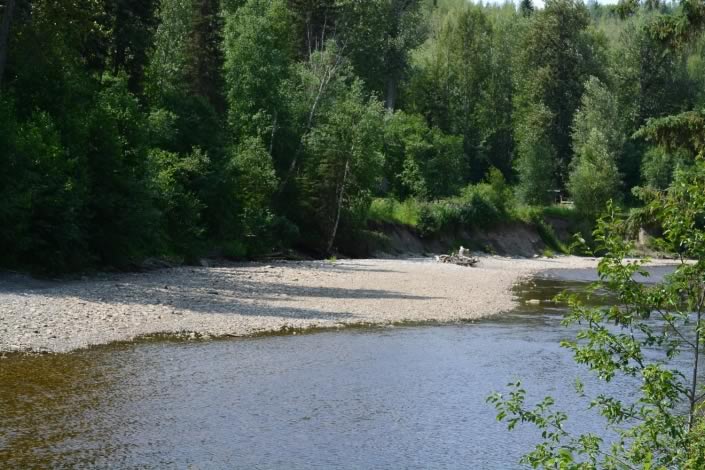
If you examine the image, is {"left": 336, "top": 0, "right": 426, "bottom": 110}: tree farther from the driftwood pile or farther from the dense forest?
the driftwood pile

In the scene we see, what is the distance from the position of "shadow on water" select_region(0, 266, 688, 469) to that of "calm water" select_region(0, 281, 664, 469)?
0.11 ft

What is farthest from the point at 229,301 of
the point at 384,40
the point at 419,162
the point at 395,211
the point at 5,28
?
the point at 384,40

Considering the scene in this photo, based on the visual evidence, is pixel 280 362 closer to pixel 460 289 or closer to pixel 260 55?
pixel 460 289

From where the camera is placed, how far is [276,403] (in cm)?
1562

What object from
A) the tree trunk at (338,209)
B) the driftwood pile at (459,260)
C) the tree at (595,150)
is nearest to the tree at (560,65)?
the tree at (595,150)

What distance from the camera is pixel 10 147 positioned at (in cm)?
2669

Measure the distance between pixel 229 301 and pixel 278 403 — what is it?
39.0 feet

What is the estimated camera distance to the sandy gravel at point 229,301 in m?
20.8

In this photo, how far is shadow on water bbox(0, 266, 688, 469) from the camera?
12453mm

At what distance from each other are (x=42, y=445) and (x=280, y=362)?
7665 mm

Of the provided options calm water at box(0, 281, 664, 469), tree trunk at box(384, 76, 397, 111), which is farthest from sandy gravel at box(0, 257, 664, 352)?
tree trunk at box(384, 76, 397, 111)

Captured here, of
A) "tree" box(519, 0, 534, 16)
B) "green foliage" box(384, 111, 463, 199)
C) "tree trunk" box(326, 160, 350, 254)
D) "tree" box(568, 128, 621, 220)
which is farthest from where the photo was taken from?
"tree" box(519, 0, 534, 16)

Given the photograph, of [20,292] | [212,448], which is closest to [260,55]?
[20,292]

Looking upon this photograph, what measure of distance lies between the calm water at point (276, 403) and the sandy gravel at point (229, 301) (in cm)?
160
